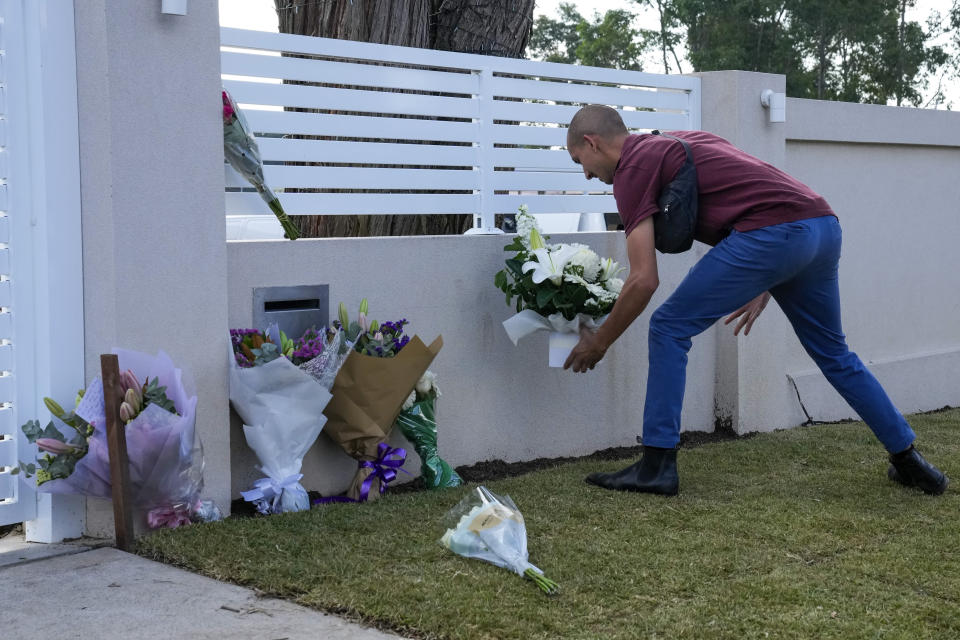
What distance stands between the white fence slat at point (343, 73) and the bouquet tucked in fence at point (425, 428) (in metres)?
1.35

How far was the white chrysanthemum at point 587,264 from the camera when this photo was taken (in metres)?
5.14

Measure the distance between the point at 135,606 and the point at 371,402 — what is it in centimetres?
151

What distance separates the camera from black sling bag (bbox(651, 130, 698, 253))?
4543 mm

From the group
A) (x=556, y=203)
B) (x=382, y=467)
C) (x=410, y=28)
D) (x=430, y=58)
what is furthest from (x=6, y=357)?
(x=410, y=28)

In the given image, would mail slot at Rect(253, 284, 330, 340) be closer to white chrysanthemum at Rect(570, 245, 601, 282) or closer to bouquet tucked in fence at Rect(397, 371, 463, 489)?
bouquet tucked in fence at Rect(397, 371, 463, 489)

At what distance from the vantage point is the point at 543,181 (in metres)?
5.88

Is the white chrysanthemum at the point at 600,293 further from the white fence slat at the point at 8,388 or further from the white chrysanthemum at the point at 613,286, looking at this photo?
the white fence slat at the point at 8,388

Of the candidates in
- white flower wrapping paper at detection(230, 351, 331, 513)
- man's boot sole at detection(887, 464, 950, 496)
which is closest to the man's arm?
white flower wrapping paper at detection(230, 351, 331, 513)

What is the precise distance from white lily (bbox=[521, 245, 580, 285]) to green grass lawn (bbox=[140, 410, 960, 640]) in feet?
A: 2.86

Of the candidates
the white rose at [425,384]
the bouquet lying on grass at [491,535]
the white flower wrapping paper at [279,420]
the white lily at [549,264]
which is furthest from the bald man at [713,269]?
the white flower wrapping paper at [279,420]

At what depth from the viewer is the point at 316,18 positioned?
21.9 ft

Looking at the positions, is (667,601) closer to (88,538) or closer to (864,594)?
(864,594)

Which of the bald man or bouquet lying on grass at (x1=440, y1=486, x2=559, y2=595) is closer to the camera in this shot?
bouquet lying on grass at (x1=440, y1=486, x2=559, y2=595)

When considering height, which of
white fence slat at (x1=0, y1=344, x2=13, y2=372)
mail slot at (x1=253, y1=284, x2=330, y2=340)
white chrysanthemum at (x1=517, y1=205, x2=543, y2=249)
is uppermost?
white chrysanthemum at (x1=517, y1=205, x2=543, y2=249)
